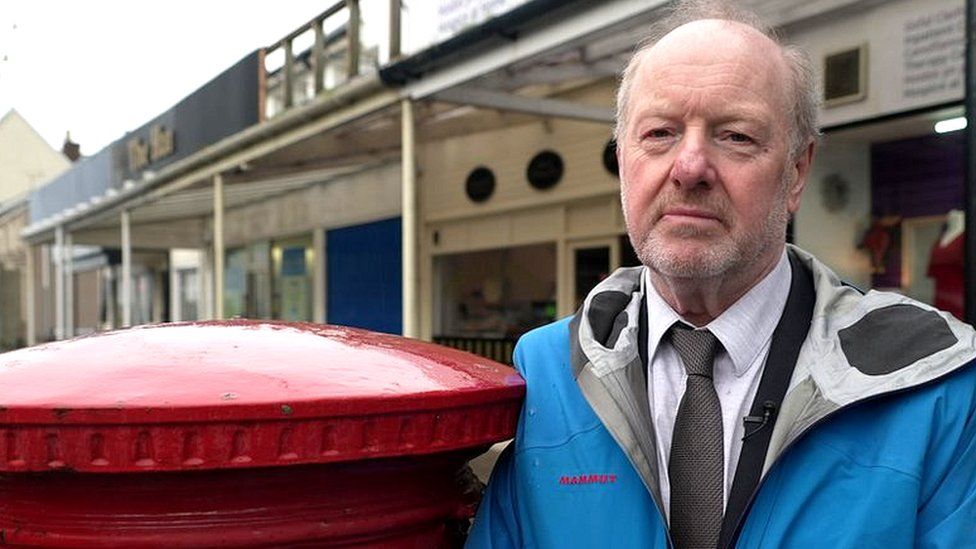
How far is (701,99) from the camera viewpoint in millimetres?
1350

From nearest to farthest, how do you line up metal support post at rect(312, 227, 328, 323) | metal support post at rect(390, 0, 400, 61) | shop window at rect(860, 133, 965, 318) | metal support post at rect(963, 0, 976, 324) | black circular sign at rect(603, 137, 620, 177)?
1. metal support post at rect(963, 0, 976, 324)
2. shop window at rect(860, 133, 965, 318)
3. metal support post at rect(390, 0, 400, 61)
4. black circular sign at rect(603, 137, 620, 177)
5. metal support post at rect(312, 227, 328, 323)

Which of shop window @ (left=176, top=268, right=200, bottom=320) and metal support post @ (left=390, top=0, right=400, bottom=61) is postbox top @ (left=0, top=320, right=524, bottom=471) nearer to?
metal support post @ (left=390, top=0, right=400, bottom=61)

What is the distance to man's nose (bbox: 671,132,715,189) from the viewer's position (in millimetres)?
1331

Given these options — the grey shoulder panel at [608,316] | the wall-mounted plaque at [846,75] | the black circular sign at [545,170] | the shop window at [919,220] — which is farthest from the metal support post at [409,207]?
the grey shoulder panel at [608,316]

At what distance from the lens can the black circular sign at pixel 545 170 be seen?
374 inches

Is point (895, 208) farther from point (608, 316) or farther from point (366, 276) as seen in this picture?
point (366, 276)

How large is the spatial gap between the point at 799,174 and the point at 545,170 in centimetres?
822

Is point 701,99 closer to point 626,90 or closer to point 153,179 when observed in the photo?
point 626,90

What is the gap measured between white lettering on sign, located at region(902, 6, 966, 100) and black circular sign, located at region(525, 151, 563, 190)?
14.2 ft

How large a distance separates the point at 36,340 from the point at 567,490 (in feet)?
82.3

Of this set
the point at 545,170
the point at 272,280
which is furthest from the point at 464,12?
the point at 272,280

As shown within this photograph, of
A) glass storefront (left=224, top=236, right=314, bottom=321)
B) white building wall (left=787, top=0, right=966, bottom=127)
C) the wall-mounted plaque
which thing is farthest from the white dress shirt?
glass storefront (left=224, top=236, right=314, bottom=321)

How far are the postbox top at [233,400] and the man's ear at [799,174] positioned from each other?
1.86ft

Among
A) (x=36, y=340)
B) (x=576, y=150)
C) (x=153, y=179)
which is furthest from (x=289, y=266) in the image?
(x=36, y=340)
